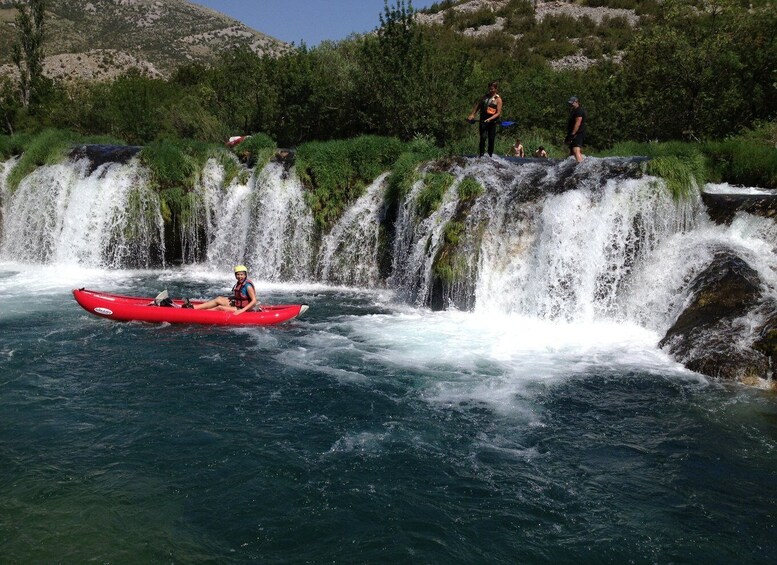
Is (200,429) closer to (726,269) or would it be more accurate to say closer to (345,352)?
(345,352)

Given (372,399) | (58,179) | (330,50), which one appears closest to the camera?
(372,399)

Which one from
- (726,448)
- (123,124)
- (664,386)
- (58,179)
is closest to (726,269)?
(664,386)

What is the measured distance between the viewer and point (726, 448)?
6.64 meters

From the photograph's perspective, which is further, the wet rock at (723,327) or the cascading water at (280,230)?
the cascading water at (280,230)

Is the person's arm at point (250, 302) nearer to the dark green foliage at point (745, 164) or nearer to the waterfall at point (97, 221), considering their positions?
the waterfall at point (97, 221)

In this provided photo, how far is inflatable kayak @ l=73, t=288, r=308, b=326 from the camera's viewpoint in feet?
34.3

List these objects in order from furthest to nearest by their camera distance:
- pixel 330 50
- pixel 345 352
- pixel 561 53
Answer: pixel 561 53, pixel 330 50, pixel 345 352

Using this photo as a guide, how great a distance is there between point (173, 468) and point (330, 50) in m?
21.4

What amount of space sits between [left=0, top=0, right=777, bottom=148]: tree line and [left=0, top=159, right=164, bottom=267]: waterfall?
716 centimetres

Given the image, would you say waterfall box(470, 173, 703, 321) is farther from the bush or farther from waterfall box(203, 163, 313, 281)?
waterfall box(203, 163, 313, 281)

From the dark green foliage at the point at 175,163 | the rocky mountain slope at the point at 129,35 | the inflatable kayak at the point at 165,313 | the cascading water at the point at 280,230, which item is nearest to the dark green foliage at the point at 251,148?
the dark green foliage at the point at 175,163

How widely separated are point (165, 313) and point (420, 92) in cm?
1127

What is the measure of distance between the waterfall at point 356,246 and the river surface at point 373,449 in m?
4.16

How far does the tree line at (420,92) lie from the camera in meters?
17.7
